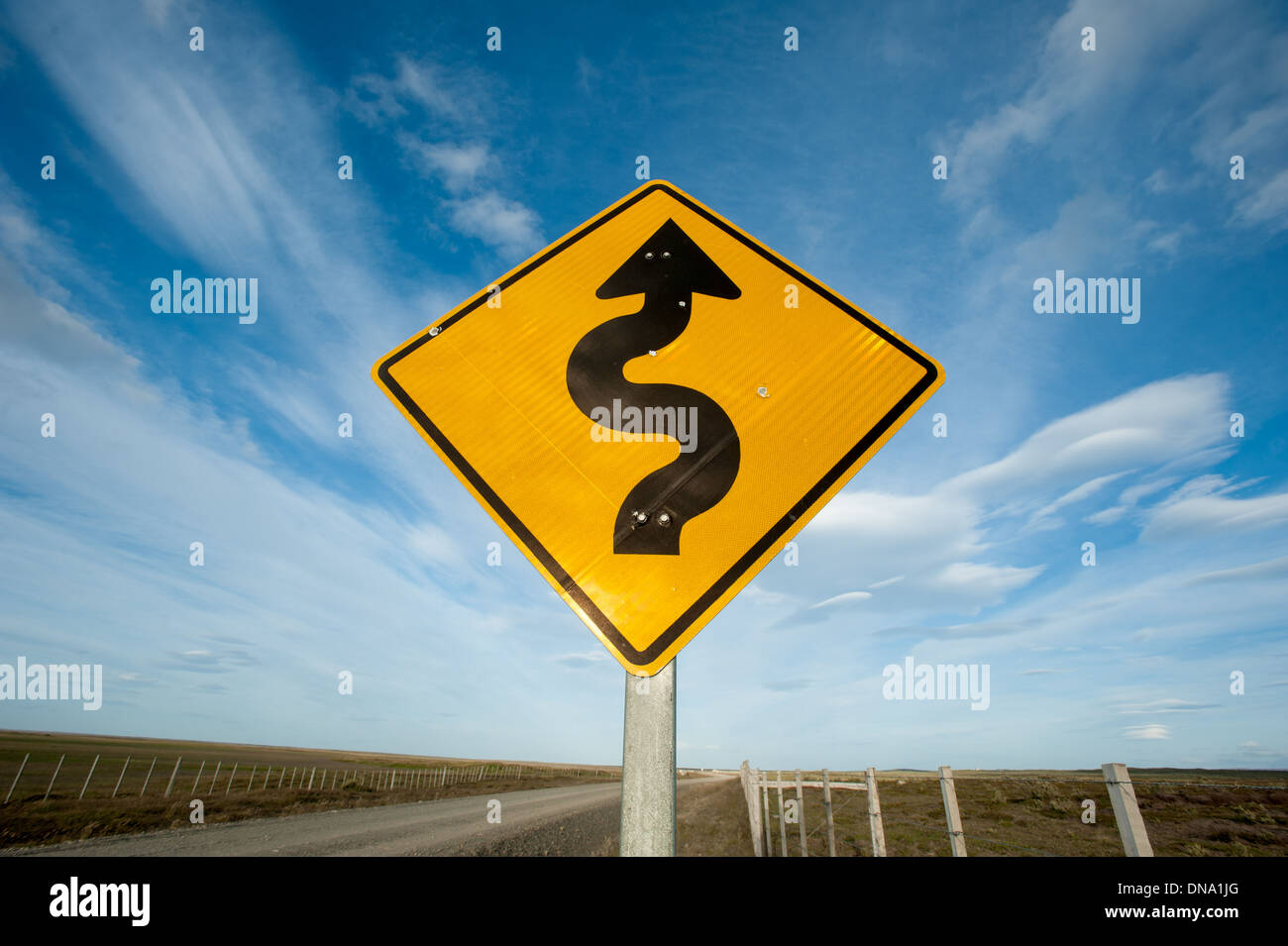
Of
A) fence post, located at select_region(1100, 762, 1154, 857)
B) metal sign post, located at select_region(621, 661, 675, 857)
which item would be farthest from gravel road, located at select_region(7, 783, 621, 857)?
metal sign post, located at select_region(621, 661, 675, 857)

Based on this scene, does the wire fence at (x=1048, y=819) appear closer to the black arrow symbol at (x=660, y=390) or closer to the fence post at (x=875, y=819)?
the fence post at (x=875, y=819)

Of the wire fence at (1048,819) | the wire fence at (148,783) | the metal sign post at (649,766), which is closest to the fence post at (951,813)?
the wire fence at (1048,819)

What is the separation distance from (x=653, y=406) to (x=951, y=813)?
682cm

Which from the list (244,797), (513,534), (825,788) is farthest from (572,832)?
(513,534)

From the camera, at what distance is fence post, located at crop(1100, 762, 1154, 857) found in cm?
409

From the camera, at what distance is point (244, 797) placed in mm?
25078

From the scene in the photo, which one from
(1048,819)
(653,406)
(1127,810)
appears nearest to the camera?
(653,406)

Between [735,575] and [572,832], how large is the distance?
19269mm

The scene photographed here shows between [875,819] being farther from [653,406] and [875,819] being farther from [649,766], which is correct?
[653,406]

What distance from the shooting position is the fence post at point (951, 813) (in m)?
6.04

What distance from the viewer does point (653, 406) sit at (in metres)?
1.72

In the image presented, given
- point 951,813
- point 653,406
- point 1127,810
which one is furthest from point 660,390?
point 951,813

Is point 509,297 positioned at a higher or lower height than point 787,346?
higher

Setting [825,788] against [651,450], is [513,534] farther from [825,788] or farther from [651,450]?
[825,788]
